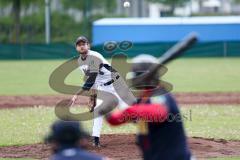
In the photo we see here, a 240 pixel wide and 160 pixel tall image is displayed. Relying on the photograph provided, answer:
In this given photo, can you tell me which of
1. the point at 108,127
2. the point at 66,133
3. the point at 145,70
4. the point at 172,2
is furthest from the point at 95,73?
the point at 172,2

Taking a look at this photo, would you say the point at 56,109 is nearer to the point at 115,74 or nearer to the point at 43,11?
the point at 115,74

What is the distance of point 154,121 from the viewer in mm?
7258

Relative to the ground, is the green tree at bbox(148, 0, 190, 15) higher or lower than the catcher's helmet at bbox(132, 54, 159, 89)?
lower

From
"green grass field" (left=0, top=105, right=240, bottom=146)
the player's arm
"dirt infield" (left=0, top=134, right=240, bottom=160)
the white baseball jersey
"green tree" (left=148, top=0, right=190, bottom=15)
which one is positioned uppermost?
the white baseball jersey

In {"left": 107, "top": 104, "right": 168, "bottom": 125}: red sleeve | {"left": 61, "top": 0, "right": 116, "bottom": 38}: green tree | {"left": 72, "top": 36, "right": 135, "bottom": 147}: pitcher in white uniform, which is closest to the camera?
{"left": 107, "top": 104, "right": 168, "bottom": 125}: red sleeve

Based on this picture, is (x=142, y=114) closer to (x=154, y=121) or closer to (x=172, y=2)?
(x=154, y=121)

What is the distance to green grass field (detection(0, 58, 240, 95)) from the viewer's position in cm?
2867

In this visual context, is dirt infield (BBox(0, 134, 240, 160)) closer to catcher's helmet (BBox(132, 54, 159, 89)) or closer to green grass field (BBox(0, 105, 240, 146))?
green grass field (BBox(0, 105, 240, 146))

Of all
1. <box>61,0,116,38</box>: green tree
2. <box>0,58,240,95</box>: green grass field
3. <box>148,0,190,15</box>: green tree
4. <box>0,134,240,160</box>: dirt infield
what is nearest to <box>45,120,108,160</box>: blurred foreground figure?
<box>0,134,240,160</box>: dirt infield

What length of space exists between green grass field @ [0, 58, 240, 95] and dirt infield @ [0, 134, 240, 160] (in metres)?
12.7

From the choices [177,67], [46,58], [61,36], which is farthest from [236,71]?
[61,36]

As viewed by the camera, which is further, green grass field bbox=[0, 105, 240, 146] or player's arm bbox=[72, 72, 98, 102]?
green grass field bbox=[0, 105, 240, 146]

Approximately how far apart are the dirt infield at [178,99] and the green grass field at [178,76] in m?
1.85

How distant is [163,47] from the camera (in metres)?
45.8
